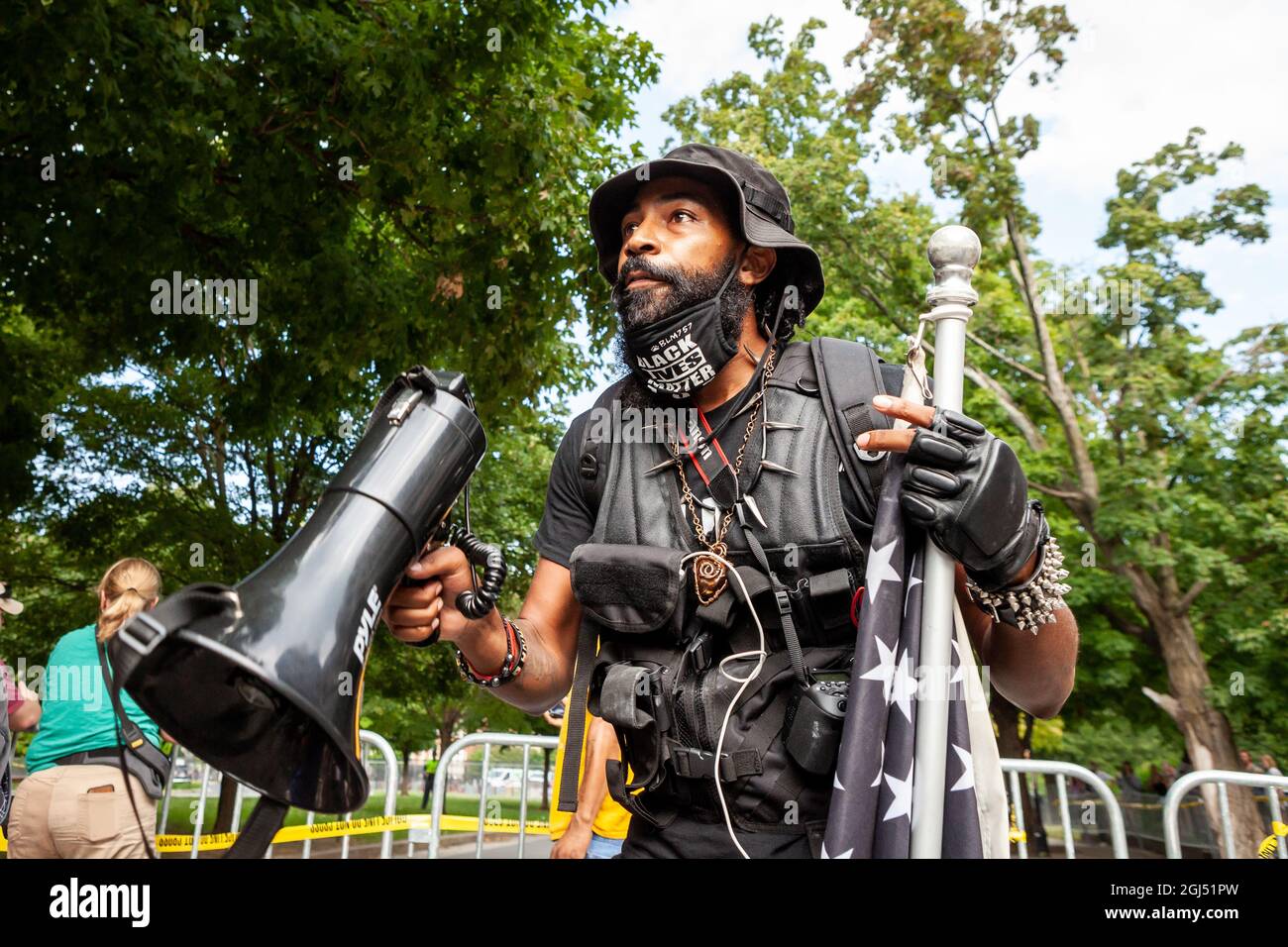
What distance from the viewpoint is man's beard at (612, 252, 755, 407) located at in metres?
2.58

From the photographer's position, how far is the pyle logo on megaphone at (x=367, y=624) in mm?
1559

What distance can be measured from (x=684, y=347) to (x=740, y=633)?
692 mm

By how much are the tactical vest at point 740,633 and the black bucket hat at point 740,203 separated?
14.5 inches

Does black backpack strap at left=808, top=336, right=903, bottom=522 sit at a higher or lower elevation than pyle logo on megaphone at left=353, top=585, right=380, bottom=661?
higher

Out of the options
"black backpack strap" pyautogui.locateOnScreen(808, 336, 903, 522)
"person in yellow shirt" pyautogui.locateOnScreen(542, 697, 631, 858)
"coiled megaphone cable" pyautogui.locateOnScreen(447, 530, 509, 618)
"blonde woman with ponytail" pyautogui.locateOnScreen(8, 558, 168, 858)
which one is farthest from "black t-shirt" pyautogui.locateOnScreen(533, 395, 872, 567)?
"blonde woman with ponytail" pyautogui.locateOnScreen(8, 558, 168, 858)

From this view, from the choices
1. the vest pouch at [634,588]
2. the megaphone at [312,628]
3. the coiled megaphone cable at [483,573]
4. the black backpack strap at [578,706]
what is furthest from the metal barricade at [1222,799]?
the megaphone at [312,628]

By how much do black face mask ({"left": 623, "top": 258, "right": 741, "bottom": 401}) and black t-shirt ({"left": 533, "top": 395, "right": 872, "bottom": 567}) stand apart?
126 millimetres

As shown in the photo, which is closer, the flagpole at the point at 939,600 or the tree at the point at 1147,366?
the flagpole at the point at 939,600

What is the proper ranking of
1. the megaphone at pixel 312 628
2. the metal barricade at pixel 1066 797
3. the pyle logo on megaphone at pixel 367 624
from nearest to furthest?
the megaphone at pixel 312 628, the pyle logo on megaphone at pixel 367 624, the metal barricade at pixel 1066 797

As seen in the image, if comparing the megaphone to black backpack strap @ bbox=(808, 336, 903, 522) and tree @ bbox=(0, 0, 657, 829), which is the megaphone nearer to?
black backpack strap @ bbox=(808, 336, 903, 522)

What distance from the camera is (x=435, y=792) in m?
6.61

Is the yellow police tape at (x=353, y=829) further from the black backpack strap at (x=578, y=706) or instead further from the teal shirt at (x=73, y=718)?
the black backpack strap at (x=578, y=706)

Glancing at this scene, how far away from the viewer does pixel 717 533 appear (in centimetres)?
246

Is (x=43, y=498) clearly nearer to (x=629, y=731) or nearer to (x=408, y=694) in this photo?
(x=408, y=694)
